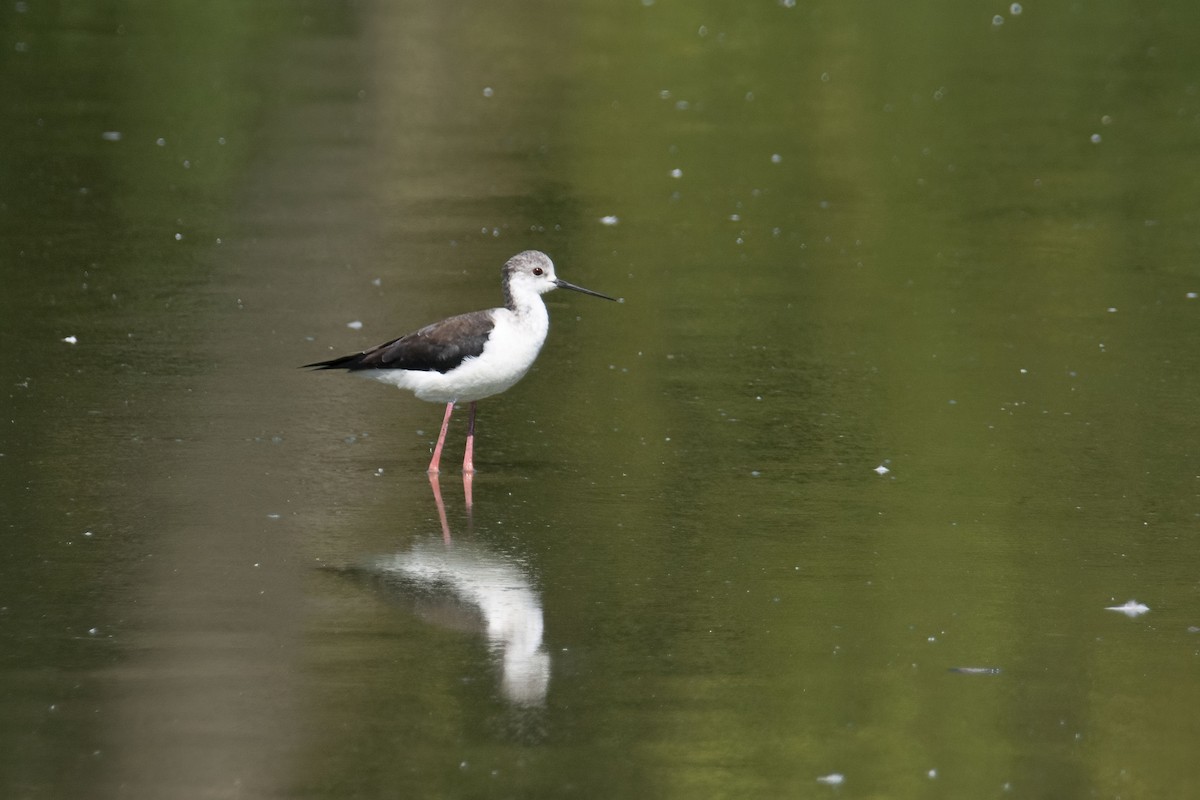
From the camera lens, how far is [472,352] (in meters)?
9.29

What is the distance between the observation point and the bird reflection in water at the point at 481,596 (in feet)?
22.9

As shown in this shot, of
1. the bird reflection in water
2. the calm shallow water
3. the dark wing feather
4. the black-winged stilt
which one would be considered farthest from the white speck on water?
the dark wing feather

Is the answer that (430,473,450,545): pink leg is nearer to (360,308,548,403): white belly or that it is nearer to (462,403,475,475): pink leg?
(462,403,475,475): pink leg

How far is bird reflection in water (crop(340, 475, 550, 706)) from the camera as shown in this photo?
696cm

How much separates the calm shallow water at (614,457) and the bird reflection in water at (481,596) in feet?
0.08

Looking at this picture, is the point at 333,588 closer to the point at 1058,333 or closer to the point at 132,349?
the point at 132,349

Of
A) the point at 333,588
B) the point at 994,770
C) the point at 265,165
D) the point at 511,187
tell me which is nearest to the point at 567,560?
the point at 333,588

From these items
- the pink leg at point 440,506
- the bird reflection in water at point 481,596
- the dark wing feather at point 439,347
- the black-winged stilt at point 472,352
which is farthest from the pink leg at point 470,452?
the bird reflection in water at point 481,596

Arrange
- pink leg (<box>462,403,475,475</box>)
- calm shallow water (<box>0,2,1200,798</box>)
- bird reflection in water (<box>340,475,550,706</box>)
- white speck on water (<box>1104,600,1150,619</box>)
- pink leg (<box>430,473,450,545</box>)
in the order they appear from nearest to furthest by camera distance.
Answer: calm shallow water (<box>0,2,1200,798</box>) < bird reflection in water (<box>340,475,550,706</box>) < white speck on water (<box>1104,600,1150,619</box>) < pink leg (<box>430,473,450,545</box>) < pink leg (<box>462,403,475,475</box>)

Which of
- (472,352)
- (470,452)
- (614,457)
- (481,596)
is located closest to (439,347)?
(472,352)

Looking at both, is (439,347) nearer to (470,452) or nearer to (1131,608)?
(470,452)

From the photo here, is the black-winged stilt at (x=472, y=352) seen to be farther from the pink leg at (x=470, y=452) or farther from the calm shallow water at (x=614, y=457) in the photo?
the calm shallow water at (x=614, y=457)

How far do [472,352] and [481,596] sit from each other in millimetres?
1899

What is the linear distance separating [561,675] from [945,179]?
10.4 meters
